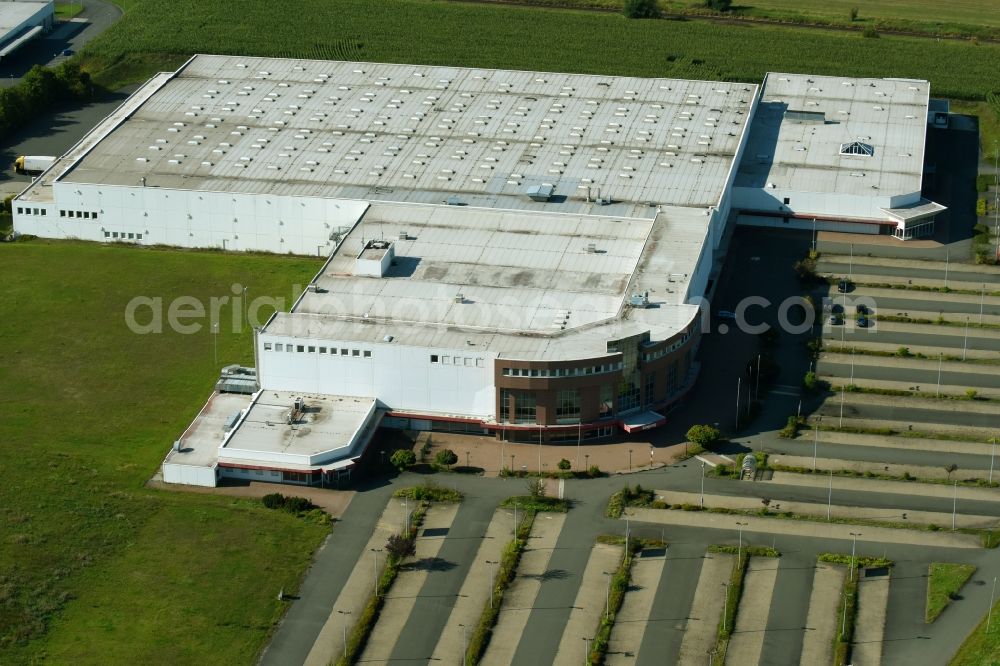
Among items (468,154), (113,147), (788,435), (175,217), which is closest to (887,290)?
(788,435)

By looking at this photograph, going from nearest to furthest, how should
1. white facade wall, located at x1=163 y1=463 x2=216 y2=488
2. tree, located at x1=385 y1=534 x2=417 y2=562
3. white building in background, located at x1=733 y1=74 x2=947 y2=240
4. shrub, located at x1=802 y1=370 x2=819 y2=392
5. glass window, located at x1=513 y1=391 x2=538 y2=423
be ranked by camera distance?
tree, located at x1=385 y1=534 x2=417 y2=562, white facade wall, located at x1=163 y1=463 x2=216 y2=488, glass window, located at x1=513 y1=391 x2=538 y2=423, shrub, located at x1=802 y1=370 x2=819 y2=392, white building in background, located at x1=733 y1=74 x2=947 y2=240

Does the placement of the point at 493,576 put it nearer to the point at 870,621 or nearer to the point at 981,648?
the point at 870,621

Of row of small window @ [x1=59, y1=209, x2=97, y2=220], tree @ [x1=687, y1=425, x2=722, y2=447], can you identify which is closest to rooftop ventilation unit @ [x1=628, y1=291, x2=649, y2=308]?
tree @ [x1=687, y1=425, x2=722, y2=447]

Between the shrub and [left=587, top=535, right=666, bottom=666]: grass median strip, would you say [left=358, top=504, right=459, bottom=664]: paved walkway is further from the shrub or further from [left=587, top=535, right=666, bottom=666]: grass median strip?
the shrub

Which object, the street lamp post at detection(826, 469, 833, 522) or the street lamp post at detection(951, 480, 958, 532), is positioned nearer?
the street lamp post at detection(951, 480, 958, 532)

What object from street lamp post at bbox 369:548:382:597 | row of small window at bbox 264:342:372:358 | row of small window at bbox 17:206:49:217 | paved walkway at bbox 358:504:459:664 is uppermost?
row of small window at bbox 264:342:372:358

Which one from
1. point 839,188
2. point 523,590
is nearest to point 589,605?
point 523,590

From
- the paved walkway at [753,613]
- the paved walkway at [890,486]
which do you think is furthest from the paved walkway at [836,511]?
the paved walkway at [753,613]
